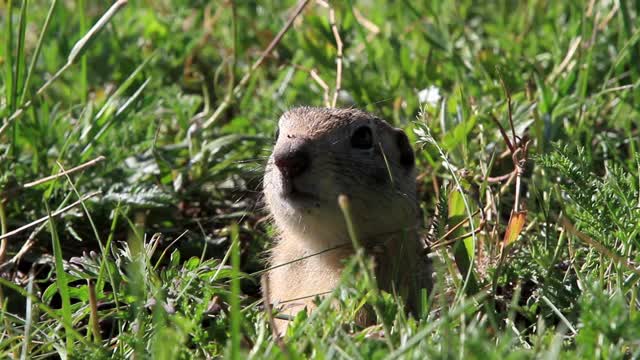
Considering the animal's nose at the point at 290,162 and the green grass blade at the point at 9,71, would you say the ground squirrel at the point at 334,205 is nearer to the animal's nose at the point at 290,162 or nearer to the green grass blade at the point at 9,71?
the animal's nose at the point at 290,162

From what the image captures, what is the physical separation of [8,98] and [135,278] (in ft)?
6.25

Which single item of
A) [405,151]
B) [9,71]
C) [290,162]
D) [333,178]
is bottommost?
[405,151]

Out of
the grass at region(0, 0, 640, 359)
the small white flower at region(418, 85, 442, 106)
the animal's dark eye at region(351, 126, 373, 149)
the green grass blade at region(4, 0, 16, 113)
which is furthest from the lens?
the small white flower at region(418, 85, 442, 106)

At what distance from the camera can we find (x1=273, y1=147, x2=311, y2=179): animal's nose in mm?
3137

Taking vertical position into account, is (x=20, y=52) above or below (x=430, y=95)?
above

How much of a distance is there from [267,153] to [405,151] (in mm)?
764

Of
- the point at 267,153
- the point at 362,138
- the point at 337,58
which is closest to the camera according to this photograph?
the point at 362,138

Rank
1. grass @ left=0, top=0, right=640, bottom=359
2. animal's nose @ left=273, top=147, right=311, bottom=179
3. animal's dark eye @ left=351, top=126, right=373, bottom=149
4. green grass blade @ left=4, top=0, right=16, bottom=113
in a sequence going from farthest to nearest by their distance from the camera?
green grass blade @ left=4, top=0, right=16, bottom=113 → animal's dark eye @ left=351, top=126, right=373, bottom=149 → animal's nose @ left=273, top=147, right=311, bottom=179 → grass @ left=0, top=0, right=640, bottom=359

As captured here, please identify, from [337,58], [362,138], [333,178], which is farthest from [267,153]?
[333,178]

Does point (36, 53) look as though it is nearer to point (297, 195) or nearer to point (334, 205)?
point (297, 195)

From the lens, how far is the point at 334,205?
3199 millimetres

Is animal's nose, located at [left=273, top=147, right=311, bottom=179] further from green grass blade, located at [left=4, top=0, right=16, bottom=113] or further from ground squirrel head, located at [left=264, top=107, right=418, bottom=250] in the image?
green grass blade, located at [left=4, top=0, right=16, bottom=113]

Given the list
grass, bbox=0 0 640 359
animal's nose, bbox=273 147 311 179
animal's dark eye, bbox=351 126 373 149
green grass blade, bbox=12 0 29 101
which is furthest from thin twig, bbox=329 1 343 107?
green grass blade, bbox=12 0 29 101

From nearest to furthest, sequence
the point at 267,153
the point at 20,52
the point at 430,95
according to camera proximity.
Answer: the point at 20,52 → the point at 267,153 → the point at 430,95
